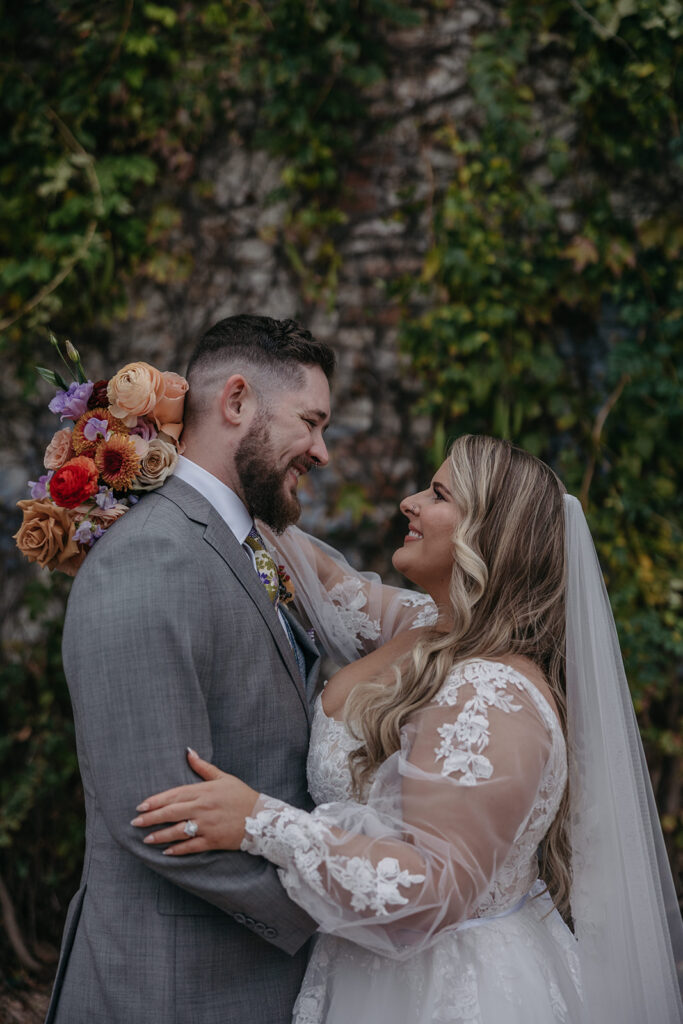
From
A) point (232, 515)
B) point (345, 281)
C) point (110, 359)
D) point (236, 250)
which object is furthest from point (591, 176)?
point (232, 515)

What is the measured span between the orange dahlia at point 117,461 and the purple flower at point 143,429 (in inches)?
2.0

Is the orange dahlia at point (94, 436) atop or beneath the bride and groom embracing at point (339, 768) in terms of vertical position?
atop

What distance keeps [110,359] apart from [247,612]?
112 inches

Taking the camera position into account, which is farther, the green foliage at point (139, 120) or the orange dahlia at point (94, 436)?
the green foliage at point (139, 120)

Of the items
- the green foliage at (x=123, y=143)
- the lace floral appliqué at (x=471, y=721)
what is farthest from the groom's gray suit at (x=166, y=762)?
the green foliage at (x=123, y=143)

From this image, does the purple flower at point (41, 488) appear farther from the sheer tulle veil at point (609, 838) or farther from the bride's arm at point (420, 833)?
the sheer tulle veil at point (609, 838)

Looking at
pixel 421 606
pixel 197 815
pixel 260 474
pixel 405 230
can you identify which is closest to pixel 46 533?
pixel 260 474

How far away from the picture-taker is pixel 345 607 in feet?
10.0

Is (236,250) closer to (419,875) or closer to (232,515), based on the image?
(232,515)

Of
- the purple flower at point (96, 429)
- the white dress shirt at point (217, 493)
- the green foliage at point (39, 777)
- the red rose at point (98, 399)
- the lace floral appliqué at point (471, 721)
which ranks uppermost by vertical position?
the red rose at point (98, 399)

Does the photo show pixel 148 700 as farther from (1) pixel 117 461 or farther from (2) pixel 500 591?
(2) pixel 500 591

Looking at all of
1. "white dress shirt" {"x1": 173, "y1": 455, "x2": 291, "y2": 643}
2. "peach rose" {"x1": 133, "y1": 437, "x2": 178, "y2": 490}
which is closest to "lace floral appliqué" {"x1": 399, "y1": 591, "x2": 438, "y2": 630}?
"white dress shirt" {"x1": 173, "y1": 455, "x2": 291, "y2": 643}

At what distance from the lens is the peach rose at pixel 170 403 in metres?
2.42

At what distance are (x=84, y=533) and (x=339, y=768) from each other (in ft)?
2.95
